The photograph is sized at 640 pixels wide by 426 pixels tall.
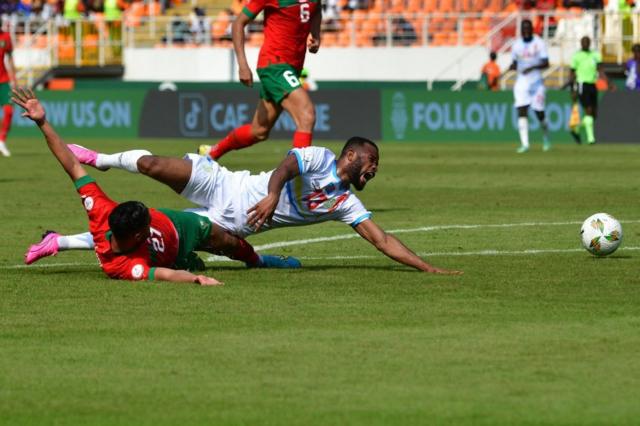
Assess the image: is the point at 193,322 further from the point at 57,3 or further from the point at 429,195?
the point at 57,3

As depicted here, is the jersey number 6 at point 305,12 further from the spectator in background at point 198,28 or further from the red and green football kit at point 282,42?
the spectator in background at point 198,28

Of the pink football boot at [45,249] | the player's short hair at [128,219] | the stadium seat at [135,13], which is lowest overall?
the pink football boot at [45,249]

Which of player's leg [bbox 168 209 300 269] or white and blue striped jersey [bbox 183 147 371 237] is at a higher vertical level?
white and blue striped jersey [bbox 183 147 371 237]

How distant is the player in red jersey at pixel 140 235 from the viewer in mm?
10062

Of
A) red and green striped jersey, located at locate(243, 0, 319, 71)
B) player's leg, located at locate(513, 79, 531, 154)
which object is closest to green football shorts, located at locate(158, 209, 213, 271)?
red and green striped jersey, located at locate(243, 0, 319, 71)

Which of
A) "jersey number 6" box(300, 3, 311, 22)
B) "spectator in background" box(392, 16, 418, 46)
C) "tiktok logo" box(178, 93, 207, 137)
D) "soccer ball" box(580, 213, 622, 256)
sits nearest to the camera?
"soccer ball" box(580, 213, 622, 256)

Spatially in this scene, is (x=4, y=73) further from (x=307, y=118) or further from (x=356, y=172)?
(x=356, y=172)

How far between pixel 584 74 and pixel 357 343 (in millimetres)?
25528

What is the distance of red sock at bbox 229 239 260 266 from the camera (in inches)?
439

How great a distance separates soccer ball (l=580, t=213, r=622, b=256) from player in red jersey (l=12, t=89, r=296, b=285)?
271 centimetres

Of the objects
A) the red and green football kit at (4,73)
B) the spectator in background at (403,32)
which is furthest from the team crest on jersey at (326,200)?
the spectator in background at (403,32)

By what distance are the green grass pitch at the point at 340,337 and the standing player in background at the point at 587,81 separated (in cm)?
1795

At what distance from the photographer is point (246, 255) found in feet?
36.9

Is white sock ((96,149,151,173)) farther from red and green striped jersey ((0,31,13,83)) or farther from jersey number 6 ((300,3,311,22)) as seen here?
red and green striped jersey ((0,31,13,83))
